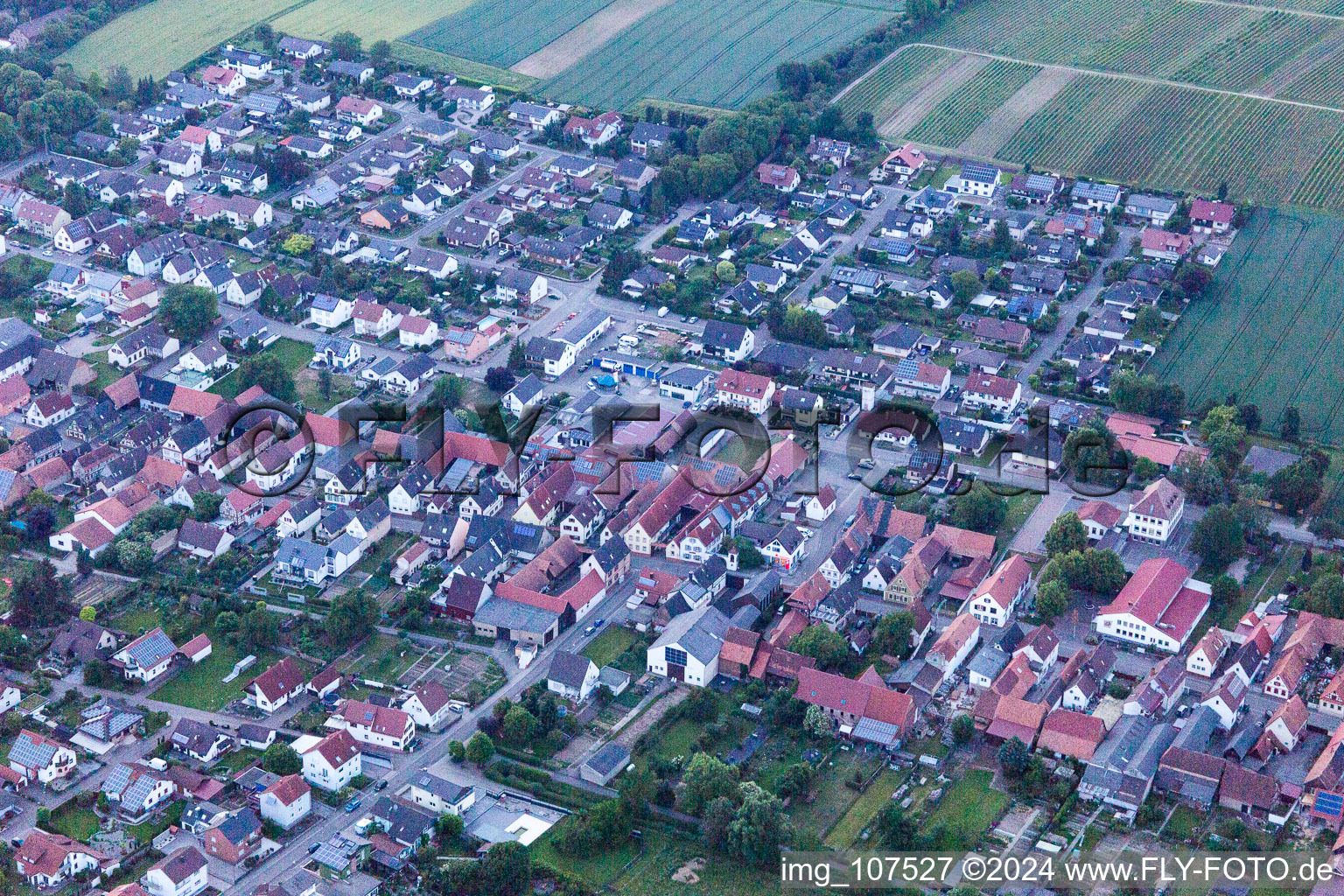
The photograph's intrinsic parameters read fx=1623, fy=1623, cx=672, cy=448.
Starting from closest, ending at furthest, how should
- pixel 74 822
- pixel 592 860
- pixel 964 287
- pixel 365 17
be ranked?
pixel 592 860
pixel 74 822
pixel 964 287
pixel 365 17

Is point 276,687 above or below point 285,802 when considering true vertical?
below

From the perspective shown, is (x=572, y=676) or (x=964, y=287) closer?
(x=572, y=676)

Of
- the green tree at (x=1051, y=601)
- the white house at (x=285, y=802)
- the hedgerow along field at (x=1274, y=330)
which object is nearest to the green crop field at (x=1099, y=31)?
the hedgerow along field at (x=1274, y=330)

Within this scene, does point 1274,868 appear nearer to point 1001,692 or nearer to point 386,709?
point 1001,692

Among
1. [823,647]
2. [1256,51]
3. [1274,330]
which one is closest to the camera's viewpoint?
[823,647]

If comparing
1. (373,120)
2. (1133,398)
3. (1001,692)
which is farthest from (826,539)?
(373,120)

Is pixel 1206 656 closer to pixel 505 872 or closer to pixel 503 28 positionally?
pixel 505 872

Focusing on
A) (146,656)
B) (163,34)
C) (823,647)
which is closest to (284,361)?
(146,656)
